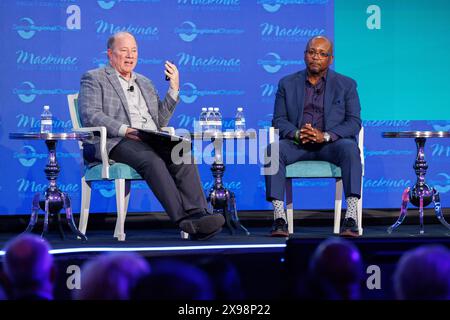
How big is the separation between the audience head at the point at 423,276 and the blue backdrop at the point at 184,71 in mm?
5159

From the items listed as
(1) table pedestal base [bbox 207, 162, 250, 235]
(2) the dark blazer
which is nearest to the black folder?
(1) table pedestal base [bbox 207, 162, 250, 235]

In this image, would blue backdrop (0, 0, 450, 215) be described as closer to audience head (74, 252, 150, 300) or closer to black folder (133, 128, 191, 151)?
black folder (133, 128, 191, 151)

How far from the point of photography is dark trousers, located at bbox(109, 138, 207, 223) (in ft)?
15.8

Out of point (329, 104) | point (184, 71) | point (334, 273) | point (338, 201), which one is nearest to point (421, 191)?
point (338, 201)

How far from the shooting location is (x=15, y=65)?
241 inches

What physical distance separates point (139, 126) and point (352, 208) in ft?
4.84

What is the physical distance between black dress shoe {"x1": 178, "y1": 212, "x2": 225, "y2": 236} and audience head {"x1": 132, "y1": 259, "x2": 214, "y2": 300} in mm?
3382

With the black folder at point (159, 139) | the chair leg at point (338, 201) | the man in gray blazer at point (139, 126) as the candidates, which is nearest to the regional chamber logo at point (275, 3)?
the man in gray blazer at point (139, 126)

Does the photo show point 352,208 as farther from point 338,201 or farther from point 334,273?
point 334,273

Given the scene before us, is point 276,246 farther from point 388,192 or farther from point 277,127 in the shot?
point 388,192

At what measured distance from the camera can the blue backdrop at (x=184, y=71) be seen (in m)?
6.13

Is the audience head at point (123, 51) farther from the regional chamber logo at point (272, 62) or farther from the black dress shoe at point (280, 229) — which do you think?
the regional chamber logo at point (272, 62)
